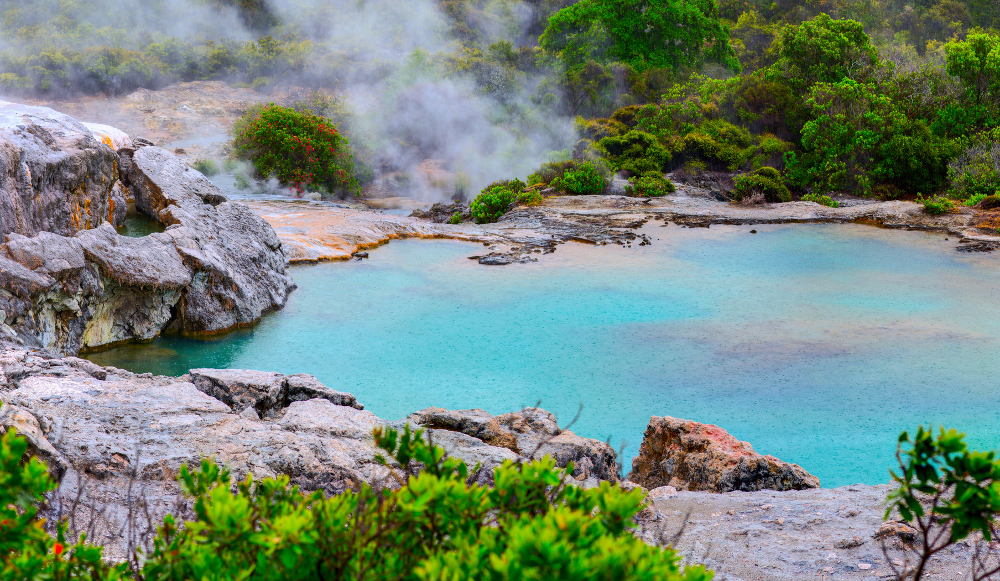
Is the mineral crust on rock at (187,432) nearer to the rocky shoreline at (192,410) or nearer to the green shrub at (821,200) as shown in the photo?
the rocky shoreline at (192,410)

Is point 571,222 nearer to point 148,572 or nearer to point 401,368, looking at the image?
point 401,368

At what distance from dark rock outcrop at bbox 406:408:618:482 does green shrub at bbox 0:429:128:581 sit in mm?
3242

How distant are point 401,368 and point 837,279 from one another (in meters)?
7.68

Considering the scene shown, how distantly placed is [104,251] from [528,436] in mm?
6185

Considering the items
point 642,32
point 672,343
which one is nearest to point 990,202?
point 672,343

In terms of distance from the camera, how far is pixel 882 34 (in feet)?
125

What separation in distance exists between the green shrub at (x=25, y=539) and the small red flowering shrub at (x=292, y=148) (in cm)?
1882

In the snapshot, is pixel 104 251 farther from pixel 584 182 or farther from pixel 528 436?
pixel 584 182

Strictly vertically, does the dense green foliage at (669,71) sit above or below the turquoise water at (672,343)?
above

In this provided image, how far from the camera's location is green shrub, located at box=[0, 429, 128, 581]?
1508mm

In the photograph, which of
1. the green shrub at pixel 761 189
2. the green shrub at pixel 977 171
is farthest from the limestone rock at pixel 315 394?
the green shrub at pixel 977 171

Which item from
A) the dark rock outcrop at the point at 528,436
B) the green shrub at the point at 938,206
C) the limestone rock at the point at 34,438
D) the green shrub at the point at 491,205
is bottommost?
the dark rock outcrop at the point at 528,436

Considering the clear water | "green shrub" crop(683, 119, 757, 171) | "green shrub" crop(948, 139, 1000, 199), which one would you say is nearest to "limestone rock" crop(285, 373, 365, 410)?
the clear water

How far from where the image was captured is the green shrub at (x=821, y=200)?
18.3 m
